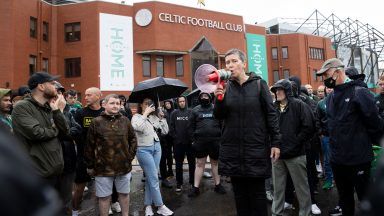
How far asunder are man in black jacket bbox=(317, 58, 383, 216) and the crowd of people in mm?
12

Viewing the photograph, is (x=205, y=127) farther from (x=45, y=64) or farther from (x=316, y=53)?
(x=316, y=53)

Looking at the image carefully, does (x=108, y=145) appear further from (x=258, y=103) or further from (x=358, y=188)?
(x=358, y=188)

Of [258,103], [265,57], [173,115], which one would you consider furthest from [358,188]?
[265,57]

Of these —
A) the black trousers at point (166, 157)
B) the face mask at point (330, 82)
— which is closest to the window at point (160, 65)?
the black trousers at point (166, 157)

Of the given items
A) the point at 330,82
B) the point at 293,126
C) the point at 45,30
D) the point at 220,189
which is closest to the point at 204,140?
the point at 220,189

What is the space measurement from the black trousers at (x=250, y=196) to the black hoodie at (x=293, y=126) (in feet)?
4.65

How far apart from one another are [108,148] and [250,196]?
2.26 meters

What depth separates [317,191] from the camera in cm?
727

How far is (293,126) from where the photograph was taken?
18.0ft

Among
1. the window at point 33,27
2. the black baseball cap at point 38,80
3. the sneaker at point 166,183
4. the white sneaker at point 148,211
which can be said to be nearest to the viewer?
the black baseball cap at point 38,80

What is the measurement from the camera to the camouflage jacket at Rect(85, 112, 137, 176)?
17.3ft

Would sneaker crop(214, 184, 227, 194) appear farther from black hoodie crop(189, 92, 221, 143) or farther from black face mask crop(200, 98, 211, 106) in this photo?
black face mask crop(200, 98, 211, 106)

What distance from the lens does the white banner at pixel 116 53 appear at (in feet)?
96.6

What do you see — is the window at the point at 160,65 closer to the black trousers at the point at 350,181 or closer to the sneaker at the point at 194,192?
the sneaker at the point at 194,192
